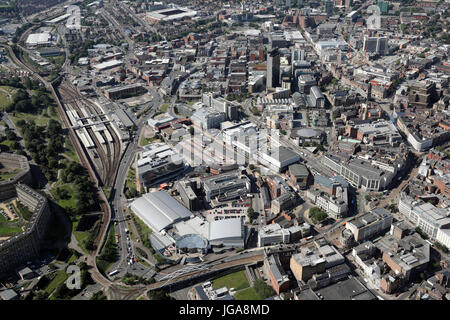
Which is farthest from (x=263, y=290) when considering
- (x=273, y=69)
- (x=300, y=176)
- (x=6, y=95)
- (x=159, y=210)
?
(x=6, y=95)

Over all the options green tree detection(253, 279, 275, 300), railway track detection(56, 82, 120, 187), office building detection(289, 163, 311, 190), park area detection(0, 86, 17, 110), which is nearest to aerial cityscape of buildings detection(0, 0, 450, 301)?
green tree detection(253, 279, 275, 300)

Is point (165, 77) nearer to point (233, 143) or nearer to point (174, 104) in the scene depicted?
point (174, 104)

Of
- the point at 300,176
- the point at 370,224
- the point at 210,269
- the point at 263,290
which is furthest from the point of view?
the point at 300,176

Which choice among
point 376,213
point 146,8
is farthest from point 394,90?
point 146,8

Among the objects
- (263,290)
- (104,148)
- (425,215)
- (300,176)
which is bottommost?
(263,290)

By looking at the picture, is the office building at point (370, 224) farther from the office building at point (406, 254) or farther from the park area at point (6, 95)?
the park area at point (6, 95)

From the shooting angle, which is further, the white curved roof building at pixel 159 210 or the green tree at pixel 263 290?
the white curved roof building at pixel 159 210

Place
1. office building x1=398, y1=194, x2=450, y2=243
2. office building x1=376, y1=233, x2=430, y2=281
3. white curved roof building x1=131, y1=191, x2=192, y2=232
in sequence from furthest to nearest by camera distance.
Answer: white curved roof building x1=131, y1=191, x2=192, y2=232
office building x1=398, y1=194, x2=450, y2=243
office building x1=376, y1=233, x2=430, y2=281

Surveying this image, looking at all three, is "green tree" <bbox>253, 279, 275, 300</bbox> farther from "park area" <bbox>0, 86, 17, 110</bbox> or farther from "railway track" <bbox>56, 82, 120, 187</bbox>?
"park area" <bbox>0, 86, 17, 110</bbox>

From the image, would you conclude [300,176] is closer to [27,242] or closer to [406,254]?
[406,254]

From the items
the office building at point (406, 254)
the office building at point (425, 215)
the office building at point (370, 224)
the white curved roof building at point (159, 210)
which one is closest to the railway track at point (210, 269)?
the white curved roof building at point (159, 210)

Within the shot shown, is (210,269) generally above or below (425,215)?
below
